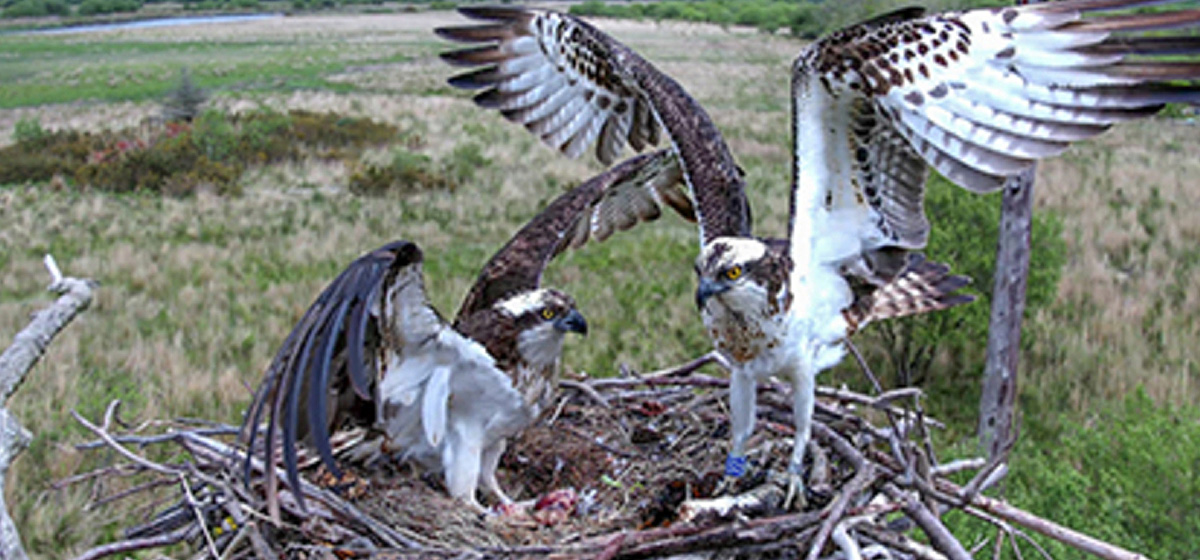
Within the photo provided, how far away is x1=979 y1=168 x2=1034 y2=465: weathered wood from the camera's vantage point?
22.2 feet

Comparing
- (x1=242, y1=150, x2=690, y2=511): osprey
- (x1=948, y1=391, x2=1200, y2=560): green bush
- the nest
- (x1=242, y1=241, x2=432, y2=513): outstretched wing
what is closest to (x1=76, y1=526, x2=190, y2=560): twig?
the nest

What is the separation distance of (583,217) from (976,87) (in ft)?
8.68

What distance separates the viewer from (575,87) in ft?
17.6

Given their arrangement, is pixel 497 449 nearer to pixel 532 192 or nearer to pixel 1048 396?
pixel 1048 396

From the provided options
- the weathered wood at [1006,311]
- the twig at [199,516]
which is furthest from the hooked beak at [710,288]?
the weathered wood at [1006,311]

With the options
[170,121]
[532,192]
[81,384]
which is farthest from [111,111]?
[81,384]

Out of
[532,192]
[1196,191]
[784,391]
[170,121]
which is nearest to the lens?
Result: [784,391]

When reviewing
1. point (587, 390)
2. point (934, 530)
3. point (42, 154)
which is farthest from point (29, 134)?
point (934, 530)

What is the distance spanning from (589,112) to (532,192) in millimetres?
12797

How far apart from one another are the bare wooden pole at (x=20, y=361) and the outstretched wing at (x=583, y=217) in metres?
1.76

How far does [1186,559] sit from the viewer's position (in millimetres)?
5586

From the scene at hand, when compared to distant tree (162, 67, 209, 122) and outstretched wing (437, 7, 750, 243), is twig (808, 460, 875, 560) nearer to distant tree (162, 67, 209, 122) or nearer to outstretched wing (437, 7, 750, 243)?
outstretched wing (437, 7, 750, 243)

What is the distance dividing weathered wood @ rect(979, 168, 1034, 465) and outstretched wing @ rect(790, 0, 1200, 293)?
129 inches

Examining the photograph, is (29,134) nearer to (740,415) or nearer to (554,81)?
(554,81)
